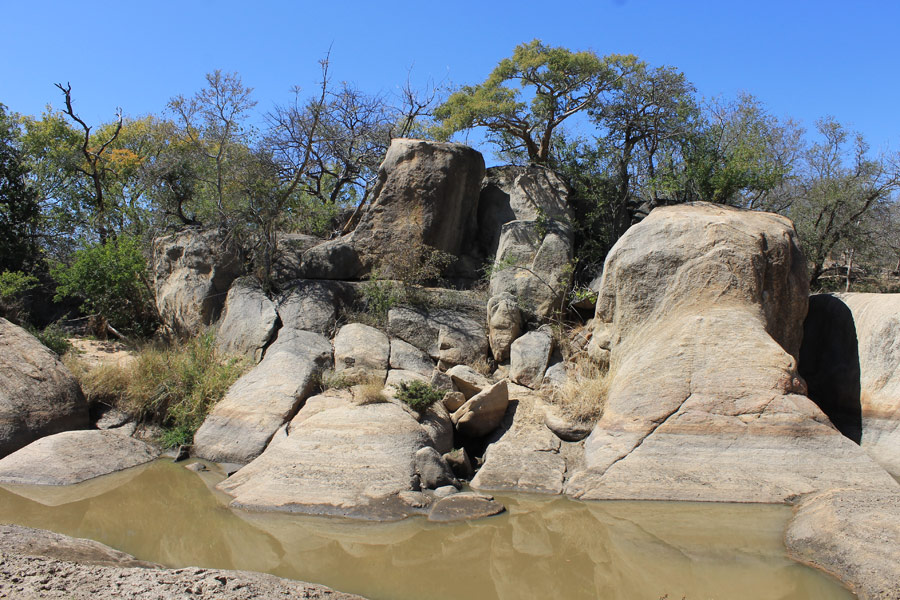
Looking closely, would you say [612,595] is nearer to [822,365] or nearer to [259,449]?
[259,449]

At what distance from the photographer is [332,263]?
13.4 metres

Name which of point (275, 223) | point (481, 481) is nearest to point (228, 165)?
point (275, 223)

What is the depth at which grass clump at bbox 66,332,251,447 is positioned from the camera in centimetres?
1059

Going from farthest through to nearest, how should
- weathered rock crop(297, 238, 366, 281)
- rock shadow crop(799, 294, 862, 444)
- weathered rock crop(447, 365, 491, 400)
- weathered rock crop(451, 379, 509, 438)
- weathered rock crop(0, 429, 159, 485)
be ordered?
weathered rock crop(297, 238, 366, 281), weathered rock crop(447, 365, 491, 400), weathered rock crop(451, 379, 509, 438), rock shadow crop(799, 294, 862, 444), weathered rock crop(0, 429, 159, 485)

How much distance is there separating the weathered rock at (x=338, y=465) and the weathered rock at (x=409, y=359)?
1.88 meters

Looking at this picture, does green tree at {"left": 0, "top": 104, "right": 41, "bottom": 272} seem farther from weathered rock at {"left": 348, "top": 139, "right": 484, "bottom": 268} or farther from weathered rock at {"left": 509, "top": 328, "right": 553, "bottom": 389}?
weathered rock at {"left": 509, "top": 328, "right": 553, "bottom": 389}

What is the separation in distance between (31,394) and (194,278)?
Result: 3.95 meters

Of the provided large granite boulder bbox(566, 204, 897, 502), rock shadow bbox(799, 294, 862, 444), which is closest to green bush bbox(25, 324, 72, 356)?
large granite boulder bbox(566, 204, 897, 502)

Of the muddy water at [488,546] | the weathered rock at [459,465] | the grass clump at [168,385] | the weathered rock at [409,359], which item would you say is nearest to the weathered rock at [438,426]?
the weathered rock at [459,465]

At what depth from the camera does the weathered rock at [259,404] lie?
9.52 m

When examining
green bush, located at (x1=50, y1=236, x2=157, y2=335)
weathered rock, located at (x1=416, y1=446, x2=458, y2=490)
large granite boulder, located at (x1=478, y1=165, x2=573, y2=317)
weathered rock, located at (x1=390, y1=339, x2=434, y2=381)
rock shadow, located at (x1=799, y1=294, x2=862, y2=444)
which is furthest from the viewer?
green bush, located at (x1=50, y1=236, x2=157, y2=335)

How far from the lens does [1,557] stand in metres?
4.87

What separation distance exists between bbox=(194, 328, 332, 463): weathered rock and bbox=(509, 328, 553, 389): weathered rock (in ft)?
10.3

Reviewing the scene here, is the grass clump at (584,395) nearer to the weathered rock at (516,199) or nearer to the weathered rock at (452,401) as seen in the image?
the weathered rock at (452,401)
